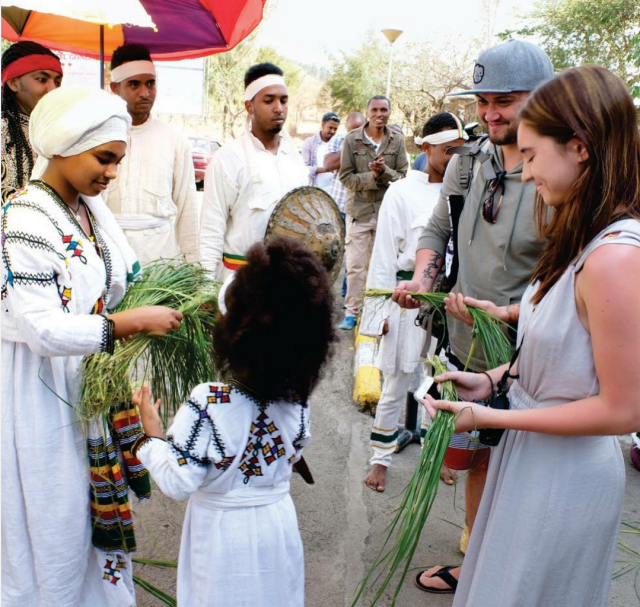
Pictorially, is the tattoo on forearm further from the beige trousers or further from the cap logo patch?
the beige trousers

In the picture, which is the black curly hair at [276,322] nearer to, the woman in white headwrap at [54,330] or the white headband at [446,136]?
the woman in white headwrap at [54,330]

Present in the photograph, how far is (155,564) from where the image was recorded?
2793mm

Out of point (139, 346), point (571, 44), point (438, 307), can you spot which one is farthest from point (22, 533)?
point (571, 44)

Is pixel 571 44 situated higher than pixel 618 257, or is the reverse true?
pixel 571 44

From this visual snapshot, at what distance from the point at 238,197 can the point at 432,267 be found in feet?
4.15

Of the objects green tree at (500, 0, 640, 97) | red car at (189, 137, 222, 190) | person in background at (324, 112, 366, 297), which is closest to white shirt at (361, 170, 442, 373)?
person in background at (324, 112, 366, 297)

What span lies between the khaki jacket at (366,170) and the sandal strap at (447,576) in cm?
432

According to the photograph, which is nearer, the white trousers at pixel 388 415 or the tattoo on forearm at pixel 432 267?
the tattoo on forearm at pixel 432 267

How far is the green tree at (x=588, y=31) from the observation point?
62.3ft

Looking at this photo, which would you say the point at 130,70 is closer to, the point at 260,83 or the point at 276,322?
the point at 260,83

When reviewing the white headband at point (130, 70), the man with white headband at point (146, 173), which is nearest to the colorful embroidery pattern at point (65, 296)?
the man with white headband at point (146, 173)

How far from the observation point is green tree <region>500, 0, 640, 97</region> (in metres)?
19.0

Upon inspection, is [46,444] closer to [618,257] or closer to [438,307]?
[438,307]

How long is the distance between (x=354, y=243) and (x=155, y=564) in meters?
4.61
